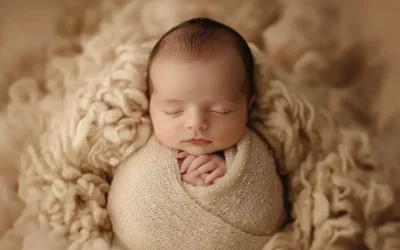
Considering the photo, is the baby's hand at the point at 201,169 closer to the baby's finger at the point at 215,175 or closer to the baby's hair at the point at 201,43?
the baby's finger at the point at 215,175

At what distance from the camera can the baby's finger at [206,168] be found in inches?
35.8

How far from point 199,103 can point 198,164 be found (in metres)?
0.11

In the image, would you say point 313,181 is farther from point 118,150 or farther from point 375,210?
point 118,150

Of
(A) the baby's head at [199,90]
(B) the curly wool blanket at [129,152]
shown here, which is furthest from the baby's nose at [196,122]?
(B) the curly wool blanket at [129,152]

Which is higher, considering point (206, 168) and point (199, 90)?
point (199, 90)

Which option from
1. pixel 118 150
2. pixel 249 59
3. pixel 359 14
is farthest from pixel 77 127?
pixel 359 14

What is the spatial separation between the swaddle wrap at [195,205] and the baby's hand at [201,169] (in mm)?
15

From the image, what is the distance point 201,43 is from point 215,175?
9.0 inches

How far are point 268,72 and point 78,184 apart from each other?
41cm

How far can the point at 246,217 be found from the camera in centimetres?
89

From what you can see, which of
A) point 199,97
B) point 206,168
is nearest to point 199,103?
point 199,97

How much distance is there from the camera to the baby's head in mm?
898

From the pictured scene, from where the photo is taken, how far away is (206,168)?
2.99ft

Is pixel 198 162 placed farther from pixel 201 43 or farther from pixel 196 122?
pixel 201 43
